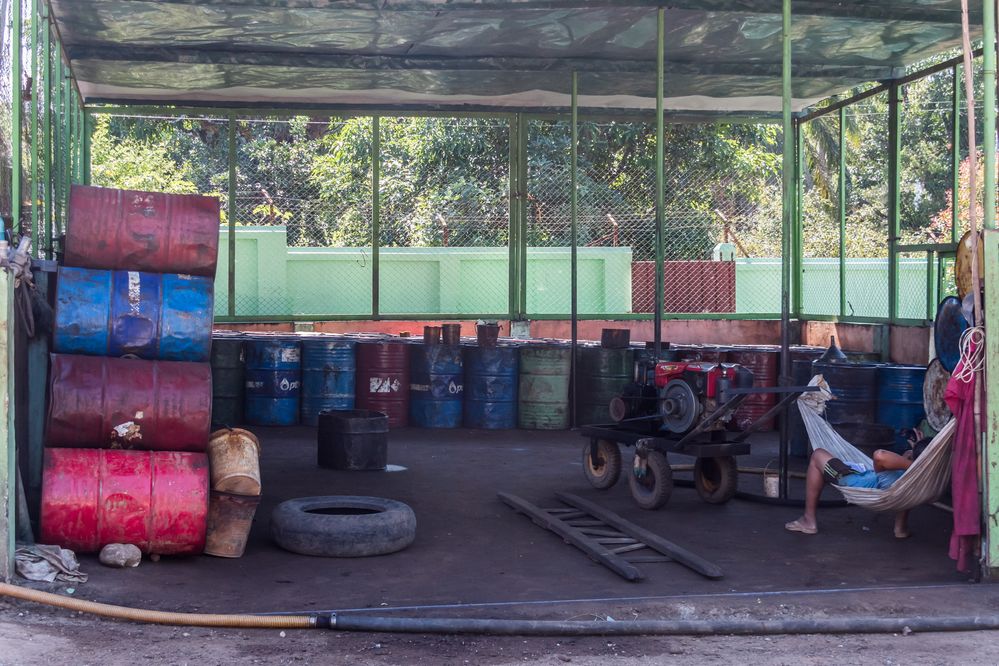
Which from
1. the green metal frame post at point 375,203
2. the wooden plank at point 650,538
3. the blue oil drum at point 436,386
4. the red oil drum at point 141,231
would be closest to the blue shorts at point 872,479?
the wooden plank at point 650,538

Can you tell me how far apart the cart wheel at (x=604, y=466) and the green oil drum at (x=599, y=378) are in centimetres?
294

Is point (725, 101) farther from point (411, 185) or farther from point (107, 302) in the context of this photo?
point (107, 302)

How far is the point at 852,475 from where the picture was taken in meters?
6.70

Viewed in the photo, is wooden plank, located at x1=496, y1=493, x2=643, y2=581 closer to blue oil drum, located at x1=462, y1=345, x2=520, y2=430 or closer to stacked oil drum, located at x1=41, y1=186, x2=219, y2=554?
stacked oil drum, located at x1=41, y1=186, x2=219, y2=554

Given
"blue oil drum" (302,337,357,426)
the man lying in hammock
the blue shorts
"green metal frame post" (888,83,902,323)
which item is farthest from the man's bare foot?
"green metal frame post" (888,83,902,323)

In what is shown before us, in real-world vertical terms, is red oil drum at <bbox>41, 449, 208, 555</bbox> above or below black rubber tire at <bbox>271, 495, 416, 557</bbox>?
above

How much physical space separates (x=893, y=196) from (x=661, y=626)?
8.94 metres

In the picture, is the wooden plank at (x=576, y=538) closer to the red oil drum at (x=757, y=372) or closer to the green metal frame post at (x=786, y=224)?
the green metal frame post at (x=786, y=224)

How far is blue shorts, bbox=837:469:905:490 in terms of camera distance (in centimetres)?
652

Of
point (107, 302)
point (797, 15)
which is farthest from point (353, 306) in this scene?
point (107, 302)

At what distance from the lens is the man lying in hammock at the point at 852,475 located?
21.6ft

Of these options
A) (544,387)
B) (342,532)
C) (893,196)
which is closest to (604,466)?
(342,532)

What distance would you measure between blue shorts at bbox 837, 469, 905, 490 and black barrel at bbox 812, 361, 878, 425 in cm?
314

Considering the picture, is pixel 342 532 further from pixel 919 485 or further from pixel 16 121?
pixel 919 485
